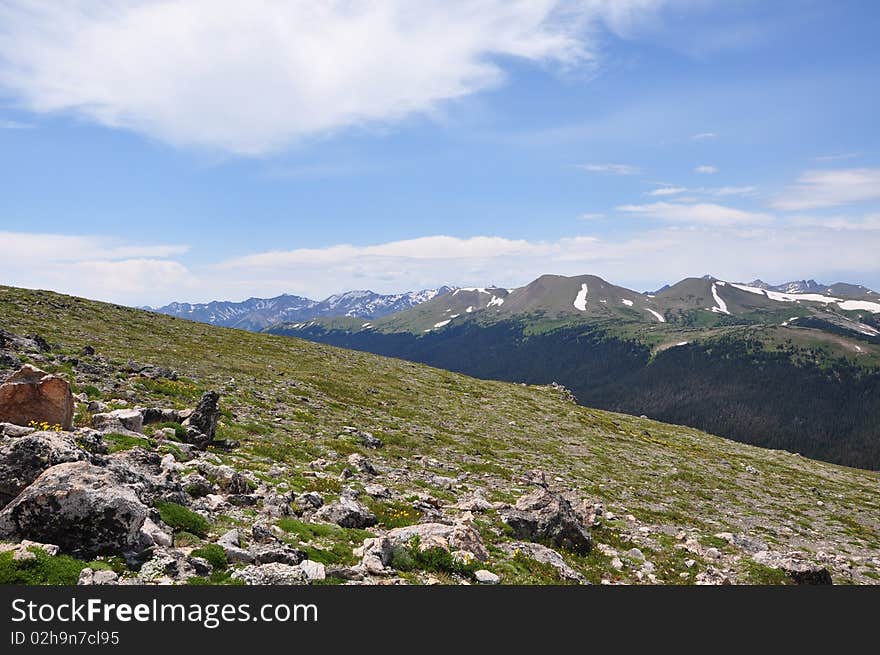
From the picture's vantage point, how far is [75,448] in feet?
42.4

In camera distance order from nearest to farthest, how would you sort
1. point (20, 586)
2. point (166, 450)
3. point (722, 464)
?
point (20, 586) < point (166, 450) < point (722, 464)

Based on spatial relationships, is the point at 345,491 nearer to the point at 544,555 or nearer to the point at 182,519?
the point at 182,519

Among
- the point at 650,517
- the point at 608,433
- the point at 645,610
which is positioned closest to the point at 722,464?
the point at 608,433

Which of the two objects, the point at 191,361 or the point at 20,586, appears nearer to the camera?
the point at 20,586

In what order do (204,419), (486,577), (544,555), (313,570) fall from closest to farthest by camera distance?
(313,570), (486,577), (544,555), (204,419)

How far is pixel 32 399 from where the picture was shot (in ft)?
54.7

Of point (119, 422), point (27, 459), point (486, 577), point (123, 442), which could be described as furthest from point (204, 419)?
point (486, 577)

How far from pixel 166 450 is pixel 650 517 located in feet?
97.7

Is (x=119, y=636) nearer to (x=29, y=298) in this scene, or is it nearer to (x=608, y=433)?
(x=608, y=433)

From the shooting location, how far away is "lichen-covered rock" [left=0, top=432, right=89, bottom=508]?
37.5ft

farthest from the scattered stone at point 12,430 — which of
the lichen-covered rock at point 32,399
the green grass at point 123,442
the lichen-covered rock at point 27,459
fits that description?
the lichen-covered rock at point 27,459

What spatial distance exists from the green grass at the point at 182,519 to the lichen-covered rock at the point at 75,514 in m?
1.98

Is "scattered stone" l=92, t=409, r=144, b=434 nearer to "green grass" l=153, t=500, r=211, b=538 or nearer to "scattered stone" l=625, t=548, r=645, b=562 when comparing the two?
"green grass" l=153, t=500, r=211, b=538

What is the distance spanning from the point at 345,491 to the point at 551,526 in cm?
997
